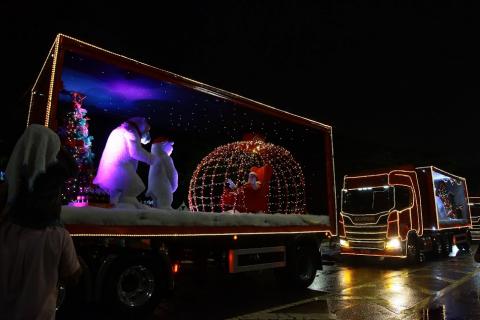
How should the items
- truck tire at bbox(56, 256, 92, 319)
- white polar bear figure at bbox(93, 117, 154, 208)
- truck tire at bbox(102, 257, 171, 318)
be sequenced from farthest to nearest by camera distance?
white polar bear figure at bbox(93, 117, 154, 208)
truck tire at bbox(102, 257, 171, 318)
truck tire at bbox(56, 256, 92, 319)

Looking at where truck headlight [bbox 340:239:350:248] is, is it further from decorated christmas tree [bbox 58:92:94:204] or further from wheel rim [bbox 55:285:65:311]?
wheel rim [bbox 55:285:65:311]

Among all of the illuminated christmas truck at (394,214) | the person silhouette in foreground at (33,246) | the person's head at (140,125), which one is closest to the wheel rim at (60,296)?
the person silhouette in foreground at (33,246)

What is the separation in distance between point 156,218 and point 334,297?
3.94 metres

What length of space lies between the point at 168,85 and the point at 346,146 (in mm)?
24257

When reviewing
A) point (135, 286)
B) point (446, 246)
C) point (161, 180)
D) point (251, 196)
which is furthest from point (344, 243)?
point (135, 286)

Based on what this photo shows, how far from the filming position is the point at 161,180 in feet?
25.7

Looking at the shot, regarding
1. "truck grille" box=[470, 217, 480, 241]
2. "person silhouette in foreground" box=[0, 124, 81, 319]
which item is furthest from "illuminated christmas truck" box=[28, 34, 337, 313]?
"truck grille" box=[470, 217, 480, 241]

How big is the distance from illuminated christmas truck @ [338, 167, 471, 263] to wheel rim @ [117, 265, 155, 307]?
8801 mm

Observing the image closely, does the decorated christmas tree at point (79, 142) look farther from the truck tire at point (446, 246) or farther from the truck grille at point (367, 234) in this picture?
the truck tire at point (446, 246)

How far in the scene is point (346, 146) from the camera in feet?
96.6

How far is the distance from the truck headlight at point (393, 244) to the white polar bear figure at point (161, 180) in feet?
24.9

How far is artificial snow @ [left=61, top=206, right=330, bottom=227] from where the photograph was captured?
202 inches

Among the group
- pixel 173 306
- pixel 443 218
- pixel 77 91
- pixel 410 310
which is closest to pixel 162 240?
pixel 173 306

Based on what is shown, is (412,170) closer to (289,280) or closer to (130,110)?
(289,280)
